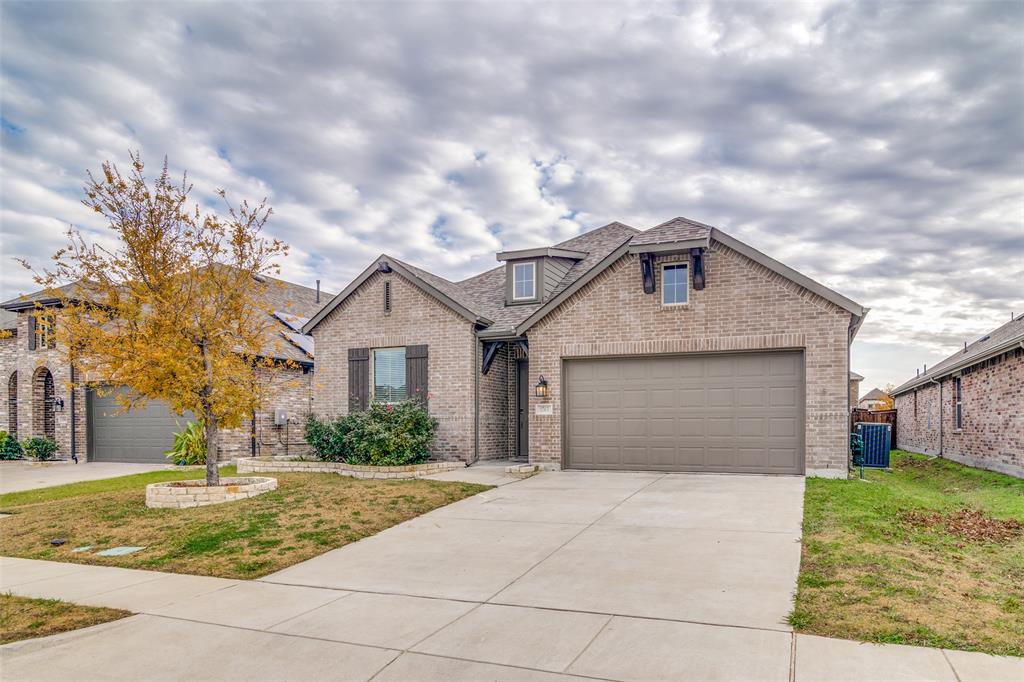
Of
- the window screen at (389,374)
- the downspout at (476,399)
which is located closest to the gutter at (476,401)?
the downspout at (476,399)

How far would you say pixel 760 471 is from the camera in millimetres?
13117

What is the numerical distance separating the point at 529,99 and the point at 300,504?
8.13m

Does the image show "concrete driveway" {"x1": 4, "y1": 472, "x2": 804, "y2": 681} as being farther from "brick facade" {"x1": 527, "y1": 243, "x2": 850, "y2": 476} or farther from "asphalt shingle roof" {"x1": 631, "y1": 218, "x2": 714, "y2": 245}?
"asphalt shingle roof" {"x1": 631, "y1": 218, "x2": 714, "y2": 245}

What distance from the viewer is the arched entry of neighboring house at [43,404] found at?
21547 millimetres

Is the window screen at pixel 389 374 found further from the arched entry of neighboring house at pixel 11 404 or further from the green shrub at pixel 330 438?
the arched entry of neighboring house at pixel 11 404

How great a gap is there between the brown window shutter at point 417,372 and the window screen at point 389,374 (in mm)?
206

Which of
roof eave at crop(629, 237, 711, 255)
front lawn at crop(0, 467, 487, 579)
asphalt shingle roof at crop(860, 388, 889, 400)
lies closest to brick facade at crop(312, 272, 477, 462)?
front lawn at crop(0, 467, 487, 579)

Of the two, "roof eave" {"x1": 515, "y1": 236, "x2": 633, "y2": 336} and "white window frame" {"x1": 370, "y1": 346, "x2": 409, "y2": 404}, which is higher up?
"roof eave" {"x1": 515, "y1": 236, "x2": 633, "y2": 336}

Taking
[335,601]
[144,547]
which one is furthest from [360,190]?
[335,601]

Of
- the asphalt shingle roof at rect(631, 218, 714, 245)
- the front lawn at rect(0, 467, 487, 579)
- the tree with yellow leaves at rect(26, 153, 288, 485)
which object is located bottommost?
the front lawn at rect(0, 467, 487, 579)

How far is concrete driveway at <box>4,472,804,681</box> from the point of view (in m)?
4.42

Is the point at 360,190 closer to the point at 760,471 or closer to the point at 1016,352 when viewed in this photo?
the point at 760,471

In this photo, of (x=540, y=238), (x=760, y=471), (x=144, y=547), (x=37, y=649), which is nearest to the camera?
(x=37, y=649)

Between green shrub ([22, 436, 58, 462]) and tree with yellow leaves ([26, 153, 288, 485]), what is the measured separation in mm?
11183
